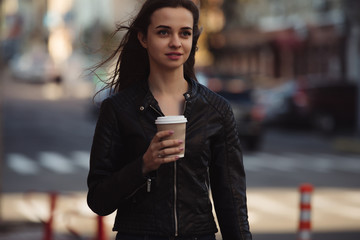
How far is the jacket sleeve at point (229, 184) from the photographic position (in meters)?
3.38

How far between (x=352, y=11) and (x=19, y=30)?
18706 millimetres

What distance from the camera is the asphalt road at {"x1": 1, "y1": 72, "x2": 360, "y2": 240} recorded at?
40.9ft

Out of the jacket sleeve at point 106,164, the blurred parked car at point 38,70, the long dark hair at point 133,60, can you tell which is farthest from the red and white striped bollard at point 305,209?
the blurred parked car at point 38,70

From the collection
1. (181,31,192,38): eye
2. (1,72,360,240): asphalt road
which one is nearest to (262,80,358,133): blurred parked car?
(1,72,360,240): asphalt road

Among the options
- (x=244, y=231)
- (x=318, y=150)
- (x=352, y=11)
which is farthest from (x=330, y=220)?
(x=352, y=11)

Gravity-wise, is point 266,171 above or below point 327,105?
below

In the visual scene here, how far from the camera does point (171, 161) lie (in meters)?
3.21

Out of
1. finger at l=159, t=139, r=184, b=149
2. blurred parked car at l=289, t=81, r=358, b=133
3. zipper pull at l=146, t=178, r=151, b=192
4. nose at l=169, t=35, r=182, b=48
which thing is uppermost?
blurred parked car at l=289, t=81, r=358, b=133

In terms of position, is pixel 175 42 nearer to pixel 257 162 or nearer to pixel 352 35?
pixel 257 162

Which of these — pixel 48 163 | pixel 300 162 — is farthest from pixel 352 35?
pixel 48 163

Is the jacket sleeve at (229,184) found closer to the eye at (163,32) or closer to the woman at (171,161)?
the woman at (171,161)

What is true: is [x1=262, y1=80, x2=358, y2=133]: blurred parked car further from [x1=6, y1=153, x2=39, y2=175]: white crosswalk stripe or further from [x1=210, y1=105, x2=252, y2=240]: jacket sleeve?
[x1=210, y1=105, x2=252, y2=240]: jacket sleeve

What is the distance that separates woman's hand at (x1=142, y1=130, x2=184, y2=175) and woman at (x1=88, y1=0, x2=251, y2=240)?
0.45 feet

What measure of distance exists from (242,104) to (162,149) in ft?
64.0
